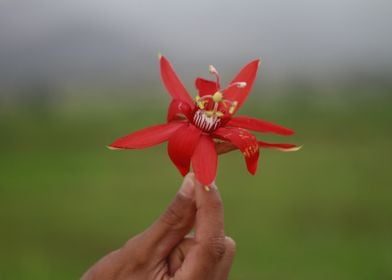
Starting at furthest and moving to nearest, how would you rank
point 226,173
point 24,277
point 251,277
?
point 226,173
point 24,277
point 251,277

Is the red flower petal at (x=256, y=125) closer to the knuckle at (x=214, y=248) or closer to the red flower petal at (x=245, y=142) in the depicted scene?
the red flower petal at (x=245, y=142)

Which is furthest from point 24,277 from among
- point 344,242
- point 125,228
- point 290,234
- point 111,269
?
point 111,269

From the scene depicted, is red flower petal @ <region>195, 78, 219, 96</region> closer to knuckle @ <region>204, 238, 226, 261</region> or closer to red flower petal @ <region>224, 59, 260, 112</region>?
red flower petal @ <region>224, 59, 260, 112</region>

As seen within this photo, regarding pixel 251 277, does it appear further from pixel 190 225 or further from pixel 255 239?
pixel 190 225

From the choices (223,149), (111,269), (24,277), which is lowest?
(24,277)

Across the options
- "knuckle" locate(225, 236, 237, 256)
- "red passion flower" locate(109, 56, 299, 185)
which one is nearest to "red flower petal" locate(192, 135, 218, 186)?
"red passion flower" locate(109, 56, 299, 185)

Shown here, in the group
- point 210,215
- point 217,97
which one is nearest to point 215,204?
point 210,215

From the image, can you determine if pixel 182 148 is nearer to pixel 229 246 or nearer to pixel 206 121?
pixel 206 121

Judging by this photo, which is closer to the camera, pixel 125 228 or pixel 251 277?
pixel 251 277
